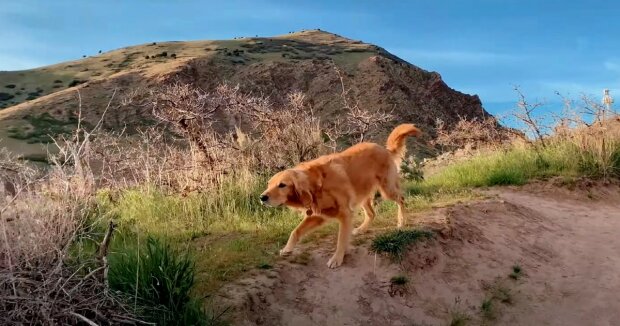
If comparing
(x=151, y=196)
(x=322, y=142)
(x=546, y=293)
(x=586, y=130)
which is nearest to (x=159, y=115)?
(x=151, y=196)

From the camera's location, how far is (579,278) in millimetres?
7887

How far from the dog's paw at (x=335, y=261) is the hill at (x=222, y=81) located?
37.8 m

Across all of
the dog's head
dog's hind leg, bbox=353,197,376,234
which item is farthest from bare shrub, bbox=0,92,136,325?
dog's hind leg, bbox=353,197,376,234

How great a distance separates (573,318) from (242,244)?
3837 millimetres

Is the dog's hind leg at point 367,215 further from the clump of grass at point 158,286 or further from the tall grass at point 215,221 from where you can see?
the clump of grass at point 158,286

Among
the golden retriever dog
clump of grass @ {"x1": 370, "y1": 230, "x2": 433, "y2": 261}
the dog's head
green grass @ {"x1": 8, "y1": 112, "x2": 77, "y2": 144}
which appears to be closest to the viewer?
the dog's head

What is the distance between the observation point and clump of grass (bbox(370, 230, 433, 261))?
7.10 m

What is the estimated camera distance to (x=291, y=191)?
6.67 m

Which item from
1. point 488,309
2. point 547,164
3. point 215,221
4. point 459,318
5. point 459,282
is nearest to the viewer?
point 459,318

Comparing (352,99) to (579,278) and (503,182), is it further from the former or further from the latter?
(579,278)

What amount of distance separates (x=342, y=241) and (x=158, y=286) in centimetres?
241

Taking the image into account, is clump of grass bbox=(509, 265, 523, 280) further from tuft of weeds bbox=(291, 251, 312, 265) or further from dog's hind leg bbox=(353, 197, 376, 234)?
tuft of weeds bbox=(291, 251, 312, 265)

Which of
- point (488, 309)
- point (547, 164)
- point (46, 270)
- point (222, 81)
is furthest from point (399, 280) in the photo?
point (222, 81)

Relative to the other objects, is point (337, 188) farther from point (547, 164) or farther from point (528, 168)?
point (547, 164)
